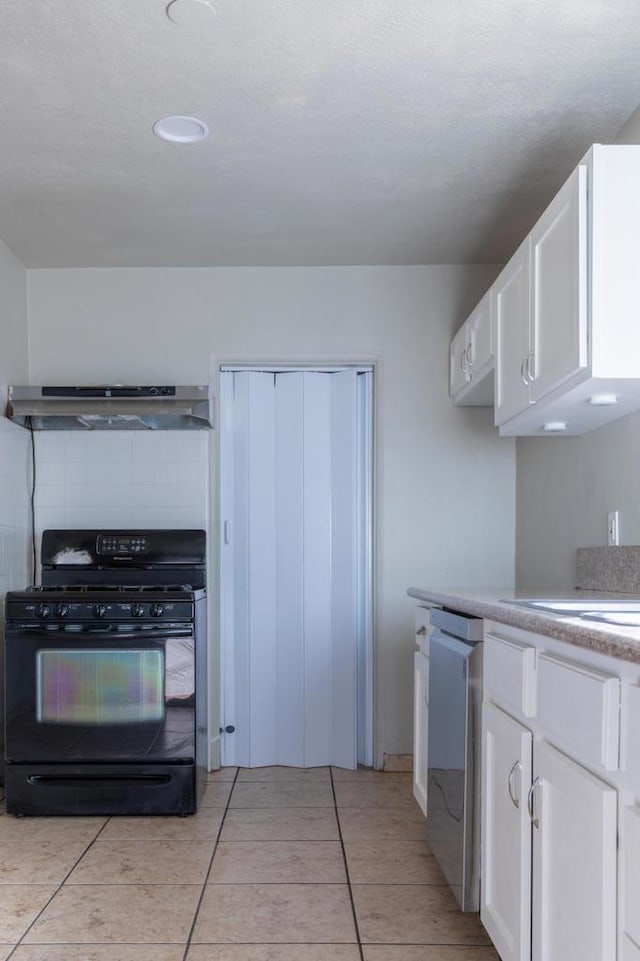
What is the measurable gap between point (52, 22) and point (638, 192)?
4.80 ft

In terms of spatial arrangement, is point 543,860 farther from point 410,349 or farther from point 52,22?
point 410,349

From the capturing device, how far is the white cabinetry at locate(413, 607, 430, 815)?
282cm

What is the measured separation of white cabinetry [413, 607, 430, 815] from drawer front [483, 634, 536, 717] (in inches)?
31.7

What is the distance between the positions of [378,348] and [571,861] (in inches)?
117

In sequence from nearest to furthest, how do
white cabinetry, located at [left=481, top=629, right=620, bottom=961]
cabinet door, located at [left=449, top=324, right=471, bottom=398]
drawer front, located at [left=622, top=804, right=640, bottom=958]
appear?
drawer front, located at [left=622, top=804, right=640, bottom=958] < white cabinetry, located at [left=481, top=629, right=620, bottom=961] < cabinet door, located at [left=449, top=324, right=471, bottom=398]

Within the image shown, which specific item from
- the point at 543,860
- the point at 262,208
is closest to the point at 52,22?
the point at 262,208

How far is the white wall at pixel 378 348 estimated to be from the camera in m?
4.04

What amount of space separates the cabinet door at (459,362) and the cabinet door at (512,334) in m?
0.60

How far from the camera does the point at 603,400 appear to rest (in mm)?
2311

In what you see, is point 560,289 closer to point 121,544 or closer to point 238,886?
point 238,886

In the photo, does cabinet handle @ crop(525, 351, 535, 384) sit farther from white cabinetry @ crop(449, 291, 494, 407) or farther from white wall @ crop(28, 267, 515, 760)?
white wall @ crop(28, 267, 515, 760)

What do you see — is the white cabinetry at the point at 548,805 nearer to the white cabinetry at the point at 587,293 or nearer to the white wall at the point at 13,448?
the white cabinetry at the point at 587,293

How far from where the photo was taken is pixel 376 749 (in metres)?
4.01

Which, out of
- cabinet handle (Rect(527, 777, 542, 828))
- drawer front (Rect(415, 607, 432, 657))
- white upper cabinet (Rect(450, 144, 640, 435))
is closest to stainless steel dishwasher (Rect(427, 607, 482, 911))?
drawer front (Rect(415, 607, 432, 657))
